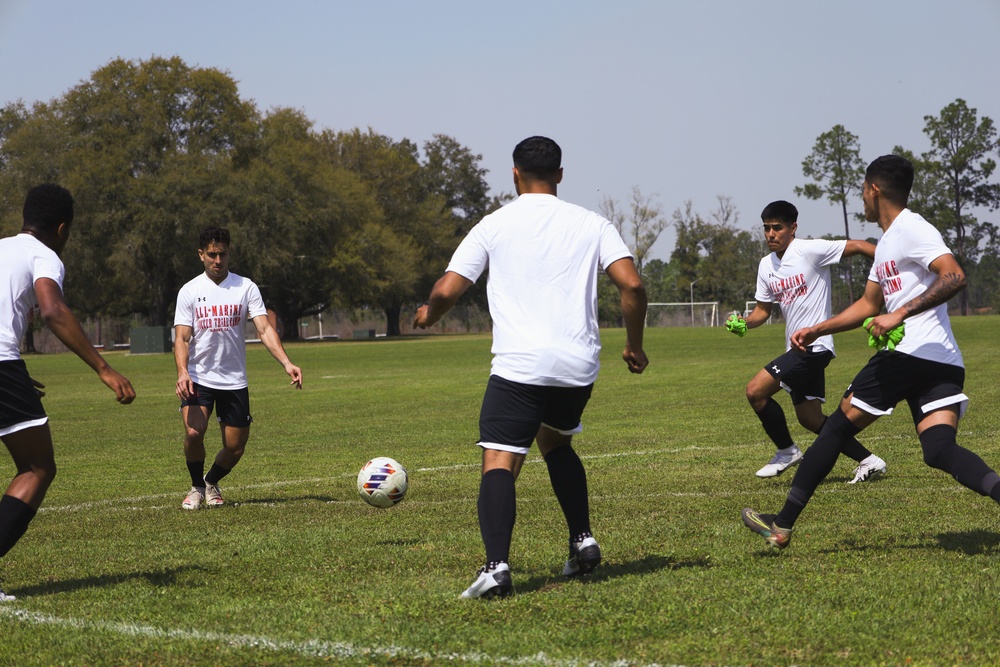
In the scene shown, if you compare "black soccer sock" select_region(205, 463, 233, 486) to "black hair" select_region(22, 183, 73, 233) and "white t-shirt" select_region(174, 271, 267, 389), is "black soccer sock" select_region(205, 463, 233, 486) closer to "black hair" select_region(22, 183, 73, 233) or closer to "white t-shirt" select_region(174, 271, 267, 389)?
"white t-shirt" select_region(174, 271, 267, 389)

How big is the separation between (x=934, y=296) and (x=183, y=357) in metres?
5.89

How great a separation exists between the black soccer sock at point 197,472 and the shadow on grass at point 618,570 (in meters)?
4.36

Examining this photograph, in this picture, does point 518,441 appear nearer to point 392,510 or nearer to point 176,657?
point 176,657

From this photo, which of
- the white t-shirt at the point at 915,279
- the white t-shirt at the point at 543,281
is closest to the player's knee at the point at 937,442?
the white t-shirt at the point at 915,279

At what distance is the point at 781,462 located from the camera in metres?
9.80

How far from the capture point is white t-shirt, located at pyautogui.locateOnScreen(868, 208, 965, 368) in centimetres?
619

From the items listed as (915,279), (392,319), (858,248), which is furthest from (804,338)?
(392,319)

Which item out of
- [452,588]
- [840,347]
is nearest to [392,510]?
[452,588]

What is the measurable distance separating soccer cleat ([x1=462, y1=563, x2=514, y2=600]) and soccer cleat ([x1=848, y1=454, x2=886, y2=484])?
15.4 feet

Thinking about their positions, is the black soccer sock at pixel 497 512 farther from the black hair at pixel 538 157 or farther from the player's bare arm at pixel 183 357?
the player's bare arm at pixel 183 357

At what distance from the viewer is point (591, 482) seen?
32.2 feet

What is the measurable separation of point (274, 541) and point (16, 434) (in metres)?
1.94

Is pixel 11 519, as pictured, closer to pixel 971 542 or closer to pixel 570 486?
pixel 570 486

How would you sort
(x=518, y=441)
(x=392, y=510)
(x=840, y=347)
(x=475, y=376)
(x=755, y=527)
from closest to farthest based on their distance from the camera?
(x=518, y=441) → (x=755, y=527) → (x=392, y=510) → (x=475, y=376) → (x=840, y=347)
